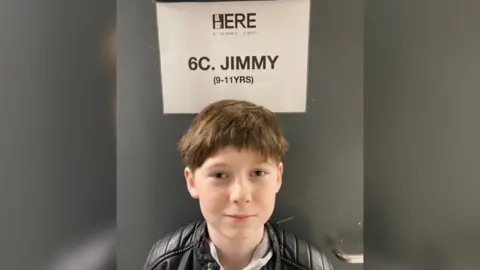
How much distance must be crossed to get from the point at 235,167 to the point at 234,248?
0.16m

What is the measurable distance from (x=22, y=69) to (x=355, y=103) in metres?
0.77

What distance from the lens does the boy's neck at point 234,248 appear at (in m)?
0.94

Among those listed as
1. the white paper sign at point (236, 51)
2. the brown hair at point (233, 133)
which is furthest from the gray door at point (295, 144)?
the brown hair at point (233, 133)

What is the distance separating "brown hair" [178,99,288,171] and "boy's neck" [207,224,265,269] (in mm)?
135

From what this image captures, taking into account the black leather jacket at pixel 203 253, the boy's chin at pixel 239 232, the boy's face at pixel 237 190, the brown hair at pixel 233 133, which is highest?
the brown hair at pixel 233 133

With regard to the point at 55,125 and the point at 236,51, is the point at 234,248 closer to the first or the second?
the point at 236,51

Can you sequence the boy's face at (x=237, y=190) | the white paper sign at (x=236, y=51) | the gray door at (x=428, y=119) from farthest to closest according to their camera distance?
the gray door at (x=428, y=119) → the white paper sign at (x=236, y=51) → the boy's face at (x=237, y=190)

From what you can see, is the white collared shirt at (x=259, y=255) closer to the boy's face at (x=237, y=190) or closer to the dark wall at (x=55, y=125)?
the boy's face at (x=237, y=190)

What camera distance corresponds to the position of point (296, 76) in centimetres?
106

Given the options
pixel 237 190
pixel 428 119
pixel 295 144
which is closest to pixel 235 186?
pixel 237 190

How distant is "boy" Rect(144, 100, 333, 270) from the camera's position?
0.89 m

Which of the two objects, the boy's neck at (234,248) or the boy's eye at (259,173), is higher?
the boy's eye at (259,173)

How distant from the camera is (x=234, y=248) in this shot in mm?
941

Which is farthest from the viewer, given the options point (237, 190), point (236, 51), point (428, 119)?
point (428, 119)
